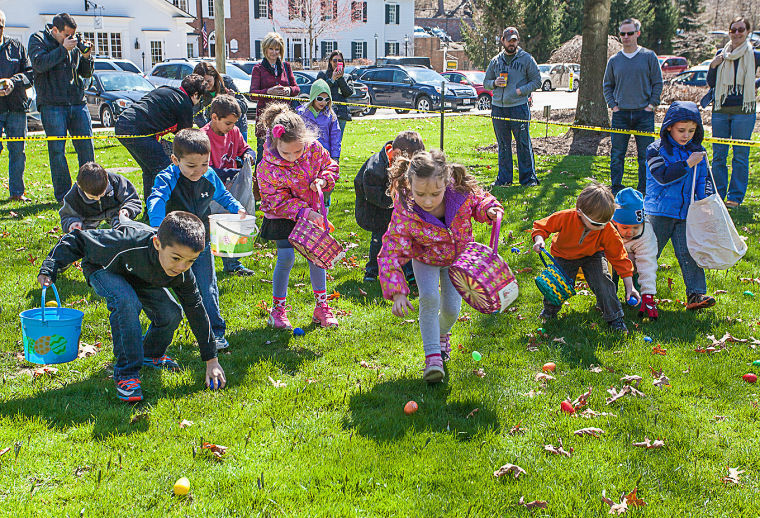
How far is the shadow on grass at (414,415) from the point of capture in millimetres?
3938

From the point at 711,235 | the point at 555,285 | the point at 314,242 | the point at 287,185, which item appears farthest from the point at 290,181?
the point at 711,235

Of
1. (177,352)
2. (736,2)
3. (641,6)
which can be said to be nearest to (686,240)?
(177,352)

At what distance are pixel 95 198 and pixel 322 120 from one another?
2824 mm

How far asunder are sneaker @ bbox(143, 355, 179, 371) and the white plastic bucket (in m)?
0.92

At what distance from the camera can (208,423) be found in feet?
13.0

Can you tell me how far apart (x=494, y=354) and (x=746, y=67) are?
6.08 meters

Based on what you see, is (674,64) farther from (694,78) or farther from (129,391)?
(129,391)

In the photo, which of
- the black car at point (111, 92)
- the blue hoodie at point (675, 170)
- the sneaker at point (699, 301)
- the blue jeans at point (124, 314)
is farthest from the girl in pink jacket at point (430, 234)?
the black car at point (111, 92)

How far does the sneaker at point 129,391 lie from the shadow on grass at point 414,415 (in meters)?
1.27

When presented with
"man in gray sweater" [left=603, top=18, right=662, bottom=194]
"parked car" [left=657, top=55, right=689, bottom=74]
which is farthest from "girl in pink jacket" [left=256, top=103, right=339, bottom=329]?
"parked car" [left=657, top=55, right=689, bottom=74]

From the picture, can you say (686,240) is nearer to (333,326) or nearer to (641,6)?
(333,326)

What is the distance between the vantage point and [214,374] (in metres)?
4.28

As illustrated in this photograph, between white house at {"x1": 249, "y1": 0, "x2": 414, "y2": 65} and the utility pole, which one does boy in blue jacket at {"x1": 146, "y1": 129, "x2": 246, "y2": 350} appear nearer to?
the utility pole

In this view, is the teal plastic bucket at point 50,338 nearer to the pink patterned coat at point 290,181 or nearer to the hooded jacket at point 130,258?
the hooded jacket at point 130,258
